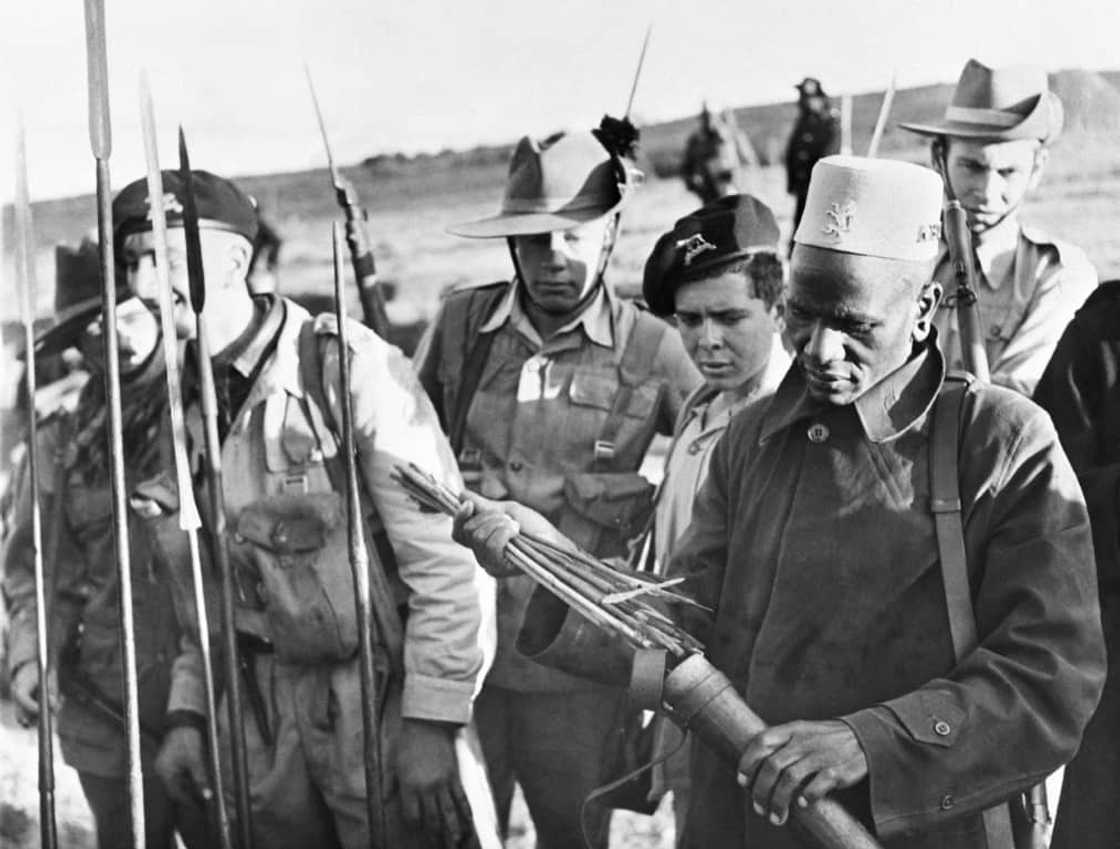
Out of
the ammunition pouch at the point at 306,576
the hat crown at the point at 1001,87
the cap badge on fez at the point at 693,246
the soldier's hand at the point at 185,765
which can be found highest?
the hat crown at the point at 1001,87

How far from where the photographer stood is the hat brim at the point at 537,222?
4926mm

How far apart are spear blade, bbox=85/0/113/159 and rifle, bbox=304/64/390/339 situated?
74 centimetres

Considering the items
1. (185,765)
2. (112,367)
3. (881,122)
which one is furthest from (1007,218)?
(185,765)

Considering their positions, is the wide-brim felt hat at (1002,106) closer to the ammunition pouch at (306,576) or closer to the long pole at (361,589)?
the long pole at (361,589)

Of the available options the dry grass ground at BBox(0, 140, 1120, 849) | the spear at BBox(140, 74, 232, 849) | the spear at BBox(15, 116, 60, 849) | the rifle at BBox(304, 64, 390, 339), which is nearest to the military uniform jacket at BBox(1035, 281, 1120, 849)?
the dry grass ground at BBox(0, 140, 1120, 849)

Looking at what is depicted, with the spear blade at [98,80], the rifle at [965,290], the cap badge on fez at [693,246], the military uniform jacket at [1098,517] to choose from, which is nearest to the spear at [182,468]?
the spear blade at [98,80]

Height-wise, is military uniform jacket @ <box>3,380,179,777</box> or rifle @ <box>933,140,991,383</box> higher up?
rifle @ <box>933,140,991,383</box>

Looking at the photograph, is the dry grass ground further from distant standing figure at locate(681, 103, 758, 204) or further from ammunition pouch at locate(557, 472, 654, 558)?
ammunition pouch at locate(557, 472, 654, 558)

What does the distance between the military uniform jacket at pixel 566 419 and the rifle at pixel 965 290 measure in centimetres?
66

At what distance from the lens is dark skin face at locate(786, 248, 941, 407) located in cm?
351

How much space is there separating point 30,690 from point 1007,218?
269 cm

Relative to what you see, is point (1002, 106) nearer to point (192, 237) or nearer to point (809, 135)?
point (809, 135)

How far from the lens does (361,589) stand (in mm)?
4695

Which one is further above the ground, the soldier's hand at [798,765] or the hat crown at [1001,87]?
the hat crown at [1001,87]
